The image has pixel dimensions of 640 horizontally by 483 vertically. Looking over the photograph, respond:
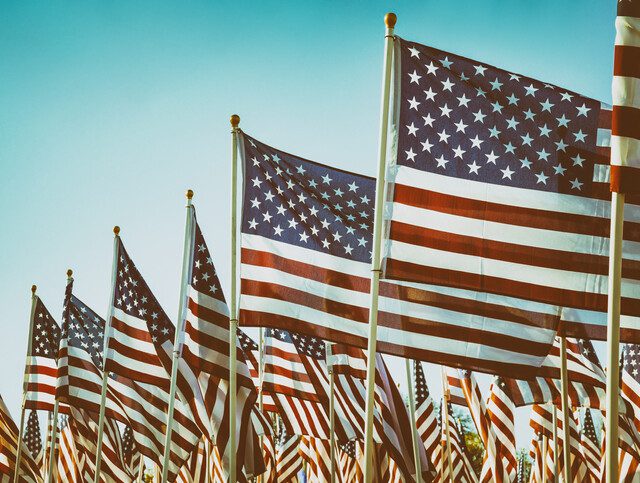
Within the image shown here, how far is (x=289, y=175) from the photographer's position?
501 inches

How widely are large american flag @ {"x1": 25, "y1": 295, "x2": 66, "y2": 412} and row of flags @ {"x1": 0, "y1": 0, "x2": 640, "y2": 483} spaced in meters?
1.98

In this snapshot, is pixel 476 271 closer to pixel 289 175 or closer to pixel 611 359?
pixel 611 359

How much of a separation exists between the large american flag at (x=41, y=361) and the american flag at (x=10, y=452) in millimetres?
2207

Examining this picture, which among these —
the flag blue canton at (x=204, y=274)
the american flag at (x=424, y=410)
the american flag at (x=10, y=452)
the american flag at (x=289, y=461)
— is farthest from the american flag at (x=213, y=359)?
the american flag at (x=289, y=461)

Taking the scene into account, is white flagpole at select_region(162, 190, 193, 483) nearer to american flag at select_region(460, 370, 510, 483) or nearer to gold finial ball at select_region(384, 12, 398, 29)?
gold finial ball at select_region(384, 12, 398, 29)

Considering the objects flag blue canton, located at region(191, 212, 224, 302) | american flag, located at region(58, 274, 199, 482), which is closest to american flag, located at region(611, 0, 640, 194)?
flag blue canton, located at region(191, 212, 224, 302)

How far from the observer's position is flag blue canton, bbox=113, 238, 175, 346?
1697 cm

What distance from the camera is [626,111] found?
22.9ft

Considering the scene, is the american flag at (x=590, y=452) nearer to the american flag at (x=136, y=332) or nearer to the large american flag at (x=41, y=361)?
the large american flag at (x=41, y=361)

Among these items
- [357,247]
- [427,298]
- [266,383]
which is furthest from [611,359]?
[266,383]

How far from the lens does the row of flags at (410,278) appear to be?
9.39 metres

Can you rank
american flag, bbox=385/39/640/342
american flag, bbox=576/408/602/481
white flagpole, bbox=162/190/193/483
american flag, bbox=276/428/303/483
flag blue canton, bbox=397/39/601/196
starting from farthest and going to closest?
american flag, bbox=276/428/303/483 → american flag, bbox=576/408/602/481 → white flagpole, bbox=162/190/193/483 → flag blue canton, bbox=397/39/601/196 → american flag, bbox=385/39/640/342

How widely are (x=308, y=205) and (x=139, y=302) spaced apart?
5812 mm

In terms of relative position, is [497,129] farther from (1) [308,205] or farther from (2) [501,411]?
(2) [501,411]
